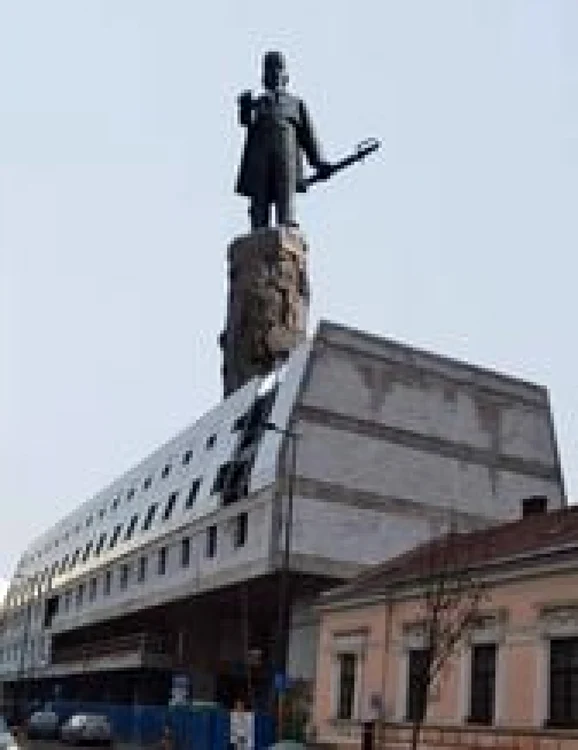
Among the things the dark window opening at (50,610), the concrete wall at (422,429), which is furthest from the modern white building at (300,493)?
the dark window opening at (50,610)

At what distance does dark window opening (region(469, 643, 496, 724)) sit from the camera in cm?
3259

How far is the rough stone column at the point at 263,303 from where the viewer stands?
79.9 m

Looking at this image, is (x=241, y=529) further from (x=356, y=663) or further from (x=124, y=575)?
(x=356, y=663)

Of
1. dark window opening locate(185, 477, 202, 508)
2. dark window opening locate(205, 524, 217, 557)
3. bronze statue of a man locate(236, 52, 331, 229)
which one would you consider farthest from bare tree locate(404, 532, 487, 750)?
bronze statue of a man locate(236, 52, 331, 229)

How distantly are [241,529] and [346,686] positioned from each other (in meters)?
24.3

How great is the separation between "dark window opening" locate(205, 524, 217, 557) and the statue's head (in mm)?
32647

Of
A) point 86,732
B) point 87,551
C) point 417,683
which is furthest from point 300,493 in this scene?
point 87,551

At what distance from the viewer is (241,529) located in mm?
64000

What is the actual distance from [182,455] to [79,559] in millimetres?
26349

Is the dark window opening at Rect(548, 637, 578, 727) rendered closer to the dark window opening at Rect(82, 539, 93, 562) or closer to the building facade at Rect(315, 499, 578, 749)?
the building facade at Rect(315, 499, 578, 749)

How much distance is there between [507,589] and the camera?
32344 millimetres

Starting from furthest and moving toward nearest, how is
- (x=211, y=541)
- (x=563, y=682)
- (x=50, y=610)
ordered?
1. (x=50, y=610)
2. (x=211, y=541)
3. (x=563, y=682)

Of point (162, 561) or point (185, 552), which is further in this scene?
point (162, 561)

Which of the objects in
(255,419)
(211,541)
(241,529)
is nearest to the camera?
(241,529)
